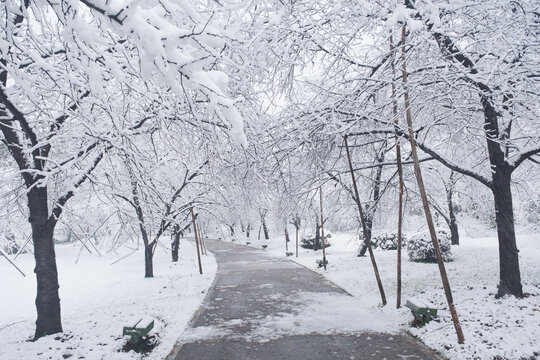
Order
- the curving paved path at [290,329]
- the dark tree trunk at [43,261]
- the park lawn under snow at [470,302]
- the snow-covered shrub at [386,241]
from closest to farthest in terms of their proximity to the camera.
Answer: the park lawn under snow at [470,302]
the curving paved path at [290,329]
the dark tree trunk at [43,261]
the snow-covered shrub at [386,241]

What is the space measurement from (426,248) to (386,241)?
8.45 m

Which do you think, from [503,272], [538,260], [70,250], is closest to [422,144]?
[503,272]

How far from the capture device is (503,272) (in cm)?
705

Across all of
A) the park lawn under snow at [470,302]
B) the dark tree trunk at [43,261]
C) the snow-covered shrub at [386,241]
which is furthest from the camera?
the snow-covered shrub at [386,241]

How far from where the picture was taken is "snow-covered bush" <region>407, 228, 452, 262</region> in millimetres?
13758

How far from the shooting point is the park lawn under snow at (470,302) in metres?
5.12

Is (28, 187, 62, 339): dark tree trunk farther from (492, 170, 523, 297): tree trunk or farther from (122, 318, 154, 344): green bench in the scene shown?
(492, 170, 523, 297): tree trunk

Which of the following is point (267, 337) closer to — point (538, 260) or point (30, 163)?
point (30, 163)

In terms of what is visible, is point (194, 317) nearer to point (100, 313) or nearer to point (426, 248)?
point (100, 313)

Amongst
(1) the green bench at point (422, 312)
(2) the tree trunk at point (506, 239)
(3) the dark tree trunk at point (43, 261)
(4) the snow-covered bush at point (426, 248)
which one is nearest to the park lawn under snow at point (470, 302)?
(1) the green bench at point (422, 312)

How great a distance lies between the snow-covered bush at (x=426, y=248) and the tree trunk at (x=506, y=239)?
267 inches

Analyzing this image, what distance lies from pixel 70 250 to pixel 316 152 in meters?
37.1

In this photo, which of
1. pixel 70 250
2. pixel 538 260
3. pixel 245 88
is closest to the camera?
pixel 245 88

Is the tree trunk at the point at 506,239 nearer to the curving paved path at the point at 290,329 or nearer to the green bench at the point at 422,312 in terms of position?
the green bench at the point at 422,312
